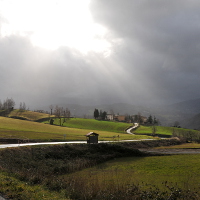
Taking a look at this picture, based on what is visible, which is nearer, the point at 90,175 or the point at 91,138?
the point at 90,175

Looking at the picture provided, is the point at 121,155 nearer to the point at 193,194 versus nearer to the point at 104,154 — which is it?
the point at 104,154

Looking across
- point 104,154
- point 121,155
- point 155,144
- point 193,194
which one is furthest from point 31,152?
point 155,144

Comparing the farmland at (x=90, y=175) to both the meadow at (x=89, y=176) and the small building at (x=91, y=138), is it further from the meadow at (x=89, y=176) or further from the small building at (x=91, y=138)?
the small building at (x=91, y=138)

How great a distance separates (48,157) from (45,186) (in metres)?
19.8

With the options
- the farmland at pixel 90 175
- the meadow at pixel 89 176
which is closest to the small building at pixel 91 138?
the meadow at pixel 89 176

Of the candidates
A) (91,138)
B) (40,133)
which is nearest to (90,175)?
(91,138)

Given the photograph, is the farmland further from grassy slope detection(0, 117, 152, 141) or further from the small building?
grassy slope detection(0, 117, 152, 141)

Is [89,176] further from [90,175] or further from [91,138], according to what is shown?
[91,138]

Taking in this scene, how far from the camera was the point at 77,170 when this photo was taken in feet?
90.9

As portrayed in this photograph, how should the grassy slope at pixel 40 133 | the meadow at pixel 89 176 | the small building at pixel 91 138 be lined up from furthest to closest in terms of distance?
the grassy slope at pixel 40 133 < the small building at pixel 91 138 < the meadow at pixel 89 176

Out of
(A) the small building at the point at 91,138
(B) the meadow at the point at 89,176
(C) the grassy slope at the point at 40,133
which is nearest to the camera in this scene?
(B) the meadow at the point at 89,176

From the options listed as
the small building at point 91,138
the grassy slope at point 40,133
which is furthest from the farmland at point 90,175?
the grassy slope at point 40,133

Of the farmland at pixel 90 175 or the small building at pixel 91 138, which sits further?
the small building at pixel 91 138

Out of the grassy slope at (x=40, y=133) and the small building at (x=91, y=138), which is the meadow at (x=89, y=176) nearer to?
the small building at (x=91, y=138)
